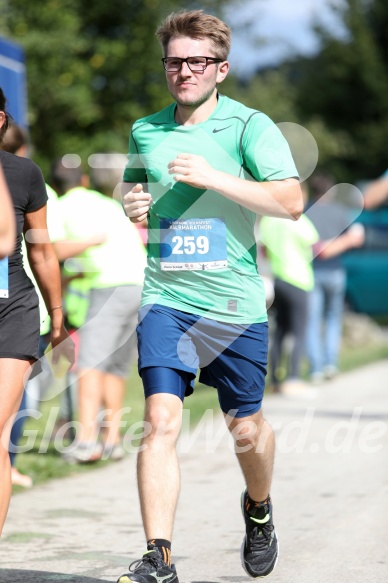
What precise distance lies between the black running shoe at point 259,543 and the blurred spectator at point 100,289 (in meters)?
2.83

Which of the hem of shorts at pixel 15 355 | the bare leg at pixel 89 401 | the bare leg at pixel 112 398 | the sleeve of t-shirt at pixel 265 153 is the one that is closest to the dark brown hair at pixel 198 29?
the sleeve of t-shirt at pixel 265 153

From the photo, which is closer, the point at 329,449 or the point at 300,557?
the point at 300,557

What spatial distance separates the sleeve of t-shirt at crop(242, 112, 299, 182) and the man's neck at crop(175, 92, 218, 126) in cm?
17

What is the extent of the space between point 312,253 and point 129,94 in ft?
45.5

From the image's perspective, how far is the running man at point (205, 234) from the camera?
414 centimetres

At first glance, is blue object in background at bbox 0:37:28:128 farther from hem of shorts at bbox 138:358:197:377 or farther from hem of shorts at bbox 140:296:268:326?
hem of shorts at bbox 138:358:197:377

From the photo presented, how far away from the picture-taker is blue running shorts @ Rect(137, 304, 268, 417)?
13.5ft

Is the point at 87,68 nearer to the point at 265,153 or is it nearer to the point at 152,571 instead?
the point at 265,153

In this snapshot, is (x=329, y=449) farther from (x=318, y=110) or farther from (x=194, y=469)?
(x=318, y=110)

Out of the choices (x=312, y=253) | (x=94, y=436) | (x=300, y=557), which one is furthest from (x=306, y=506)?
(x=312, y=253)

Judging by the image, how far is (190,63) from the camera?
167 inches

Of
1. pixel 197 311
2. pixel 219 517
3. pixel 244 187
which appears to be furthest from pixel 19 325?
pixel 219 517

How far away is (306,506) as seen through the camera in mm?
5918

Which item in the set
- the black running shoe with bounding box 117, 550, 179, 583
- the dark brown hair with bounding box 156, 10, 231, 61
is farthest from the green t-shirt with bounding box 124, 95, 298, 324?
the black running shoe with bounding box 117, 550, 179, 583
